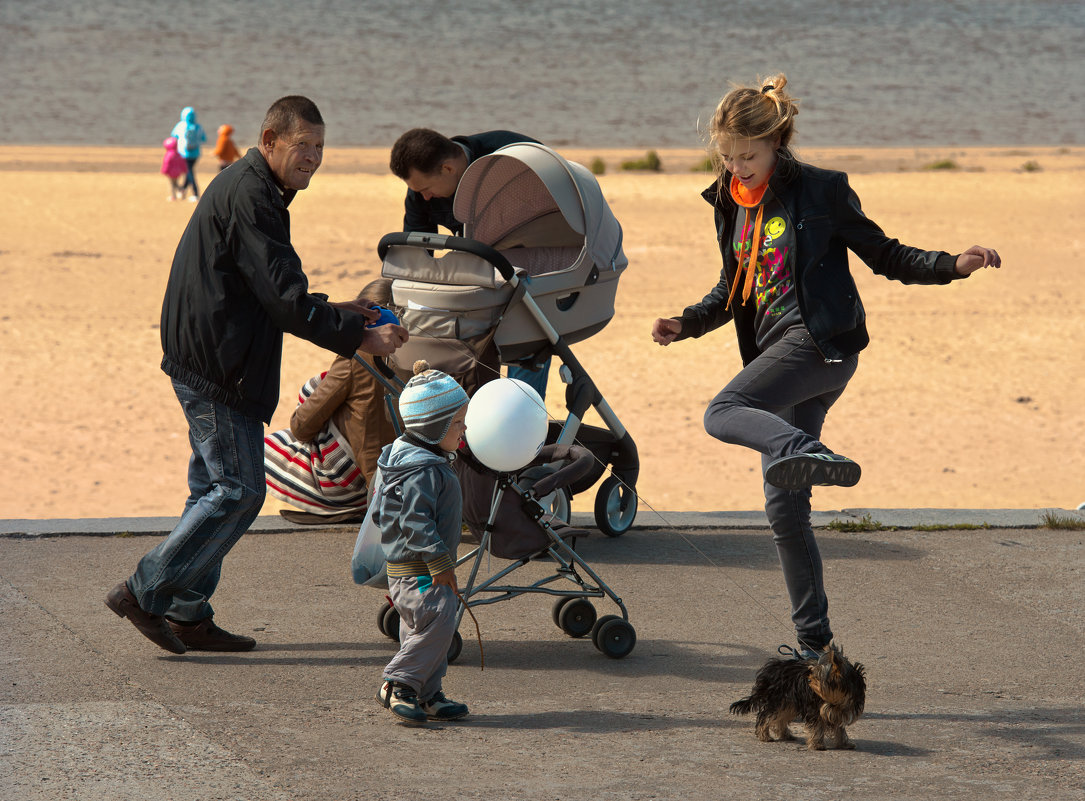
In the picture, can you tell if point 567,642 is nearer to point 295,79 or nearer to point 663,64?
point 295,79

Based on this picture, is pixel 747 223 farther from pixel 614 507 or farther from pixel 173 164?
pixel 173 164

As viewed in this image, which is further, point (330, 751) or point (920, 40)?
point (920, 40)

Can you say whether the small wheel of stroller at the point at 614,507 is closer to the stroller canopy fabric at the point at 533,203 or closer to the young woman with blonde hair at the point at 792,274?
the stroller canopy fabric at the point at 533,203

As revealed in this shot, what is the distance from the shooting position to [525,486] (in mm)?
4656

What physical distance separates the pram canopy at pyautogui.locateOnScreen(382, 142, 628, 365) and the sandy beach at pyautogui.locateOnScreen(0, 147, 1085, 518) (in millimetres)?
1846

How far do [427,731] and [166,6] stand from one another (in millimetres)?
100912

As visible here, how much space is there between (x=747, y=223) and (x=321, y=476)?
2.71 metres

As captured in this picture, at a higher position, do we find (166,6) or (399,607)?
(166,6)

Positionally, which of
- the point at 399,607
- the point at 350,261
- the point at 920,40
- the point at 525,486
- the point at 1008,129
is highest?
the point at 920,40

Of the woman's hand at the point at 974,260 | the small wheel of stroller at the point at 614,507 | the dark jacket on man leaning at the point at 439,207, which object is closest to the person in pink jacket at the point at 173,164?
the dark jacket on man leaning at the point at 439,207

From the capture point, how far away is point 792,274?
411 centimetres

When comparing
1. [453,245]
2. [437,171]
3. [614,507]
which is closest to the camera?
[453,245]

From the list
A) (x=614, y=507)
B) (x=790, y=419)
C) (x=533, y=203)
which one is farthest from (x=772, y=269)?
(x=533, y=203)

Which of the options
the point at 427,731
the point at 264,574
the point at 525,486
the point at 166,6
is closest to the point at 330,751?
the point at 427,731
